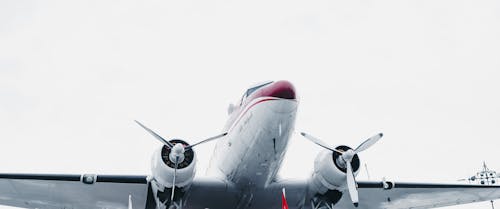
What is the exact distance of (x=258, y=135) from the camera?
1369 cm

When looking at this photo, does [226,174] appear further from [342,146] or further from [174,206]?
[342,146]

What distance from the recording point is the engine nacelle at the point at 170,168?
13945 millimetres

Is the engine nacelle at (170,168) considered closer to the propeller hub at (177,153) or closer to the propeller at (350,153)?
the propeller hub at (177,153)

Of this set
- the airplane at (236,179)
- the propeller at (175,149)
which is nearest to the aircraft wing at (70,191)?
the airplane at (236,179)

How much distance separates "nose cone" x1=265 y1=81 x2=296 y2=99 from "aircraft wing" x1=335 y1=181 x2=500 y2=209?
6.00m

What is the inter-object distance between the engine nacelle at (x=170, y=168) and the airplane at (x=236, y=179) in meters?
0.03

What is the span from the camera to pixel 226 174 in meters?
15.7

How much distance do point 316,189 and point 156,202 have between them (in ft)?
16.5

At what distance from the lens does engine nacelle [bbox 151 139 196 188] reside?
13.9m

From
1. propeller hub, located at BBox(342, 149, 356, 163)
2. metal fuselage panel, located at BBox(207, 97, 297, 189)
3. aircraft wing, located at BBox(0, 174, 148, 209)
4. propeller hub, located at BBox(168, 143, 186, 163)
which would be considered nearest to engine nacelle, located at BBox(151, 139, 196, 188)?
propeller hub, located at BBox(168, 143, 186, 163)

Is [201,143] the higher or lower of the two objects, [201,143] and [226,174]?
the higher

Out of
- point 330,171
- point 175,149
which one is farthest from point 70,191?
point 330,171

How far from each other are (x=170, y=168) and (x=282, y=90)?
3.78 metres

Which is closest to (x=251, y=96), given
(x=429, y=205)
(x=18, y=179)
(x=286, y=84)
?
(x=286, y=84)
